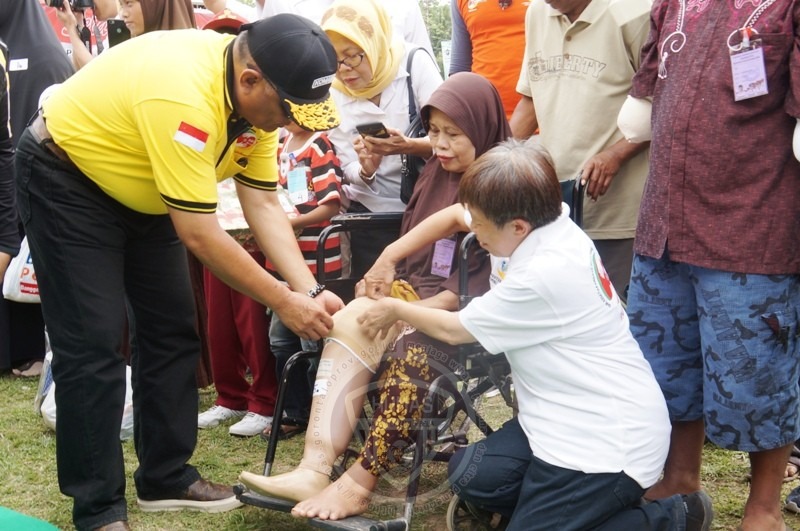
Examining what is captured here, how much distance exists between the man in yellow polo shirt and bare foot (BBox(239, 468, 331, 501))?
434mm

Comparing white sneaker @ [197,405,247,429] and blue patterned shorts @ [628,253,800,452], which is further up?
blue patterned shorts @ [628,253,800,452]

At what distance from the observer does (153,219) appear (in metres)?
2.97

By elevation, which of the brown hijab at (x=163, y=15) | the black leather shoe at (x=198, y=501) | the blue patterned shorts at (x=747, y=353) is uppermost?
the brown hijab at (x=163, y=15)

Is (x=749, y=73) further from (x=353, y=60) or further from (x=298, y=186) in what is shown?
(x=298, y=186)

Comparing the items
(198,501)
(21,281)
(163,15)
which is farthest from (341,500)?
(21,281)

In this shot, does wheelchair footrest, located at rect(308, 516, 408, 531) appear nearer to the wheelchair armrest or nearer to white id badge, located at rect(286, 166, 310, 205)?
the wheelchair armrest

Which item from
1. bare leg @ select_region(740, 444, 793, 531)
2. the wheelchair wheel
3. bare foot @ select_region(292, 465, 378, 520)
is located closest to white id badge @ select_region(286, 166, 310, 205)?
bare foot @ select_region(292, 465, 378, 520)

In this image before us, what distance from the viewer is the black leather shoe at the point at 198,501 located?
3178mm

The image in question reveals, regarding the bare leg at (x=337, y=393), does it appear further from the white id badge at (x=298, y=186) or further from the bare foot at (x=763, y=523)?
the bare foot at (x=763, y=523)

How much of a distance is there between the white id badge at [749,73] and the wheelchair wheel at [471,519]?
4.67ft

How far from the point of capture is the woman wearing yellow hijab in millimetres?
3684

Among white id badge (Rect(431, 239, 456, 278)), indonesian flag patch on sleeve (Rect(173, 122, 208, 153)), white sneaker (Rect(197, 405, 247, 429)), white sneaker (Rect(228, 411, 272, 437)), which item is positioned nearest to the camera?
indonesian flag patch on sleeve (Rect(173, 122, 208, 153))

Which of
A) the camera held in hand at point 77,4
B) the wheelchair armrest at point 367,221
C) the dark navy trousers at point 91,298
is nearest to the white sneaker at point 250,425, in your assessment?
the dark navy trousers at point 91,298

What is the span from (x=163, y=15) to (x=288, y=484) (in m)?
2.20
